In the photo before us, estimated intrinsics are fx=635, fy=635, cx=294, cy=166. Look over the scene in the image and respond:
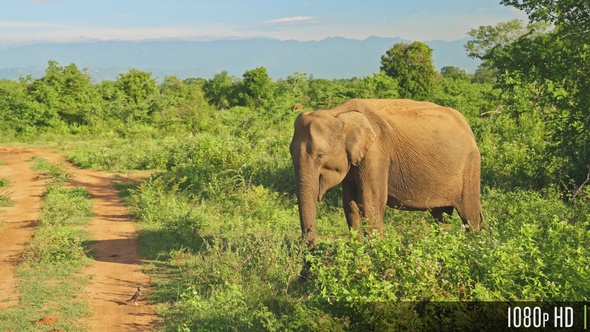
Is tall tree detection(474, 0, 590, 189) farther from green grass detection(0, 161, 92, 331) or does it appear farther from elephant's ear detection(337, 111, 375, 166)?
green grass detection(0, 161, 92, 331)

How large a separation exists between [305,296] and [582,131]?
7380mm

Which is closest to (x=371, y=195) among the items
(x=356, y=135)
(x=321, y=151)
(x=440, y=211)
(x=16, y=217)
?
(x=356, y=135)

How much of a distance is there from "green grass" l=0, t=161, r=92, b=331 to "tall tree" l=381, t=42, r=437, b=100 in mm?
20093

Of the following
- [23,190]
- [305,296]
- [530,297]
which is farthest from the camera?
[23,190]

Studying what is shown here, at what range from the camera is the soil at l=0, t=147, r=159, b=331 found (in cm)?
751

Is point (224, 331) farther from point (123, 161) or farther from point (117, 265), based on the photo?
point (123, 161)

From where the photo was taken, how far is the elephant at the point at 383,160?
7789 millimetres

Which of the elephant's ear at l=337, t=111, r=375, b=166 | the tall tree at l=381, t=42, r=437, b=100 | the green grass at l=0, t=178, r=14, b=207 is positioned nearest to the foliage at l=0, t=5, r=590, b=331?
the elephant's ear at l=337, t=111, r=375, b=166

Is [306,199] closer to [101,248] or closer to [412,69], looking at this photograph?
[101,248]

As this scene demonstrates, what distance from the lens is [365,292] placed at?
5500mm

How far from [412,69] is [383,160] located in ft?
88.5

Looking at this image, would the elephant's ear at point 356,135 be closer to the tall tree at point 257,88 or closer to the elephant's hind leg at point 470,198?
the elephant's hind leg at point 470,198

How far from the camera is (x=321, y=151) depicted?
25.6 ft

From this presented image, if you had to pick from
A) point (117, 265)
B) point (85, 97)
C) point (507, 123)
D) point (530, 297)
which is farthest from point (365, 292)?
point (85, 97)
